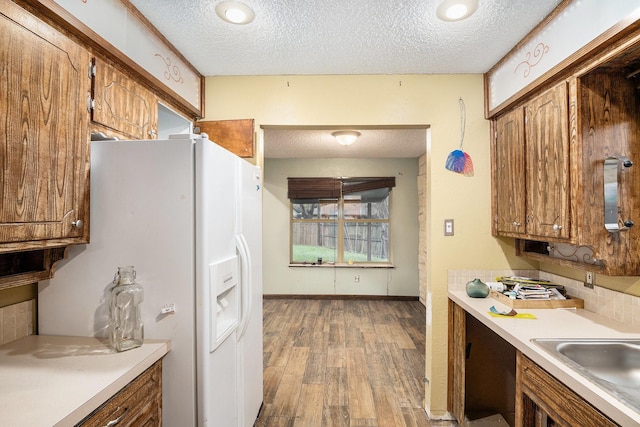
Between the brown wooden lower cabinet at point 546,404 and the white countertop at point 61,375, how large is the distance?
60.6 inches

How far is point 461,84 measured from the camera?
2398 mm

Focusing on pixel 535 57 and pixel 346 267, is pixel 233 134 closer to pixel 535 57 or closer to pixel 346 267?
pixel 535 57

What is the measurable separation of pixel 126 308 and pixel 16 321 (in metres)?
0.49

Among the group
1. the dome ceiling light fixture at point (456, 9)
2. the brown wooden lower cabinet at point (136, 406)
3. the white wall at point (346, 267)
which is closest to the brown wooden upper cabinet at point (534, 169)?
the dome ceiling light fixture at point (456, 9)

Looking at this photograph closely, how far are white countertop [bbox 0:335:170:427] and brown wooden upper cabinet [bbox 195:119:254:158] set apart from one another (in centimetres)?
139

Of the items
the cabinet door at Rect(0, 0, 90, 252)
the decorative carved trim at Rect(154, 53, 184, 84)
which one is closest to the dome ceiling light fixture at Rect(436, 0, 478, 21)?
the decorative carved trim at Rect(154, 53, 184, 84)

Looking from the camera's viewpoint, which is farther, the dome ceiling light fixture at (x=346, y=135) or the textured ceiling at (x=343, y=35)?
the dome ceiling light fixture at (x=346, y=135)

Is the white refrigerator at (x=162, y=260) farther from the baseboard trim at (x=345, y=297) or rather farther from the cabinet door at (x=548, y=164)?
the baseboard trim at (x=345, y=297)

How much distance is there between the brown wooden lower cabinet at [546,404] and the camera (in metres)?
1.08

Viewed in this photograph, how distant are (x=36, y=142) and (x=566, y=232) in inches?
90.2

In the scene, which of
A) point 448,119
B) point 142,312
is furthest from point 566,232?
point 142,312

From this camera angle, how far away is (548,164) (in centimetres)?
175

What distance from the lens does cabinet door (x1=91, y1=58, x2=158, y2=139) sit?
1467 millimetres

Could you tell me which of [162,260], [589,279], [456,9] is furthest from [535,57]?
[162,260]
